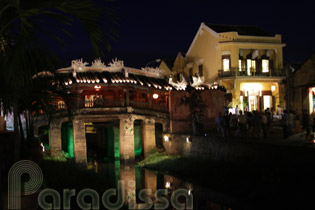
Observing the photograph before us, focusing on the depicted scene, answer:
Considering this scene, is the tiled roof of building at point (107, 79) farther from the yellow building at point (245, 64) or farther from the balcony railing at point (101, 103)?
the yellow building at point (245, 64)

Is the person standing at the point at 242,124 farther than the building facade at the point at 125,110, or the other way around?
the building facade at the point at 125,110

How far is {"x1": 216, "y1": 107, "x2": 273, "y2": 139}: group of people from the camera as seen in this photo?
1903 centimetres

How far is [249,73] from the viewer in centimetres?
3209

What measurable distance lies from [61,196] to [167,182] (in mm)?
9978

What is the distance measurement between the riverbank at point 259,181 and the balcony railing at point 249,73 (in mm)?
12445

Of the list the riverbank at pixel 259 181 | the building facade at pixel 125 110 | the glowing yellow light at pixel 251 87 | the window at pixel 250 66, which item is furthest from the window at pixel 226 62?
the riverbank at pixel 259 181

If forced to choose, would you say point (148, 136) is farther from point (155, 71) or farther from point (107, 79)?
point (155, 71)

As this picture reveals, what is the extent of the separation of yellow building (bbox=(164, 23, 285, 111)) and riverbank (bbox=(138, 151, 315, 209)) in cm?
1260

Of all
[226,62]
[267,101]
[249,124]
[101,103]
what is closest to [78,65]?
[101,103]

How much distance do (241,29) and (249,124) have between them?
57.8 feet

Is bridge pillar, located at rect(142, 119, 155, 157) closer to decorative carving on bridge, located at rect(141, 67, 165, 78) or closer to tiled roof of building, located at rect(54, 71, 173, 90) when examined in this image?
tiled roof of building, located at rect(54, 71, 173, 90)

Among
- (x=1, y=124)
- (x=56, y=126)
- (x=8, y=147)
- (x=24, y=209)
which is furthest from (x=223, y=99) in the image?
(x=24, y=209)

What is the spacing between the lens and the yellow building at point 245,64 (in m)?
31.5

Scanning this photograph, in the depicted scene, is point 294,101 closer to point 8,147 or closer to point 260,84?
point 260,84
